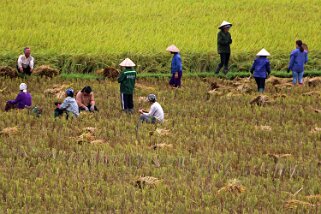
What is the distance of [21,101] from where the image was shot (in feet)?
44.6

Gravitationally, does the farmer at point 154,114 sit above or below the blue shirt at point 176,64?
below

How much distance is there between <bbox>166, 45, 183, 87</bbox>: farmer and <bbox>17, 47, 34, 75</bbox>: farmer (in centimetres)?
271

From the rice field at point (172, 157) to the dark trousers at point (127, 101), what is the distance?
17 cm

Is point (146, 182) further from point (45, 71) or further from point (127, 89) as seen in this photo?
point (45, 71)

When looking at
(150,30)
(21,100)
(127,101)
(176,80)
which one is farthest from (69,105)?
(150,30)

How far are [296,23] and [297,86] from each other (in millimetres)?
6179

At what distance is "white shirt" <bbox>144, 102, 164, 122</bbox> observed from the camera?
12.7 m

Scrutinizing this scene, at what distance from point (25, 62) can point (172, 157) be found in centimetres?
655

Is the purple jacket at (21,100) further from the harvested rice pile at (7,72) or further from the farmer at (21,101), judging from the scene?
the harvested rice pile at (7,72)

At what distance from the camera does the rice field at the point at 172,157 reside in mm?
8789

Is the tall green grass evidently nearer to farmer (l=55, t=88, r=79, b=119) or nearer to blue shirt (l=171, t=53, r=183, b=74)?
blue shirt (l=171, t=53, r=183, b=74)

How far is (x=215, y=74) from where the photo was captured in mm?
17453

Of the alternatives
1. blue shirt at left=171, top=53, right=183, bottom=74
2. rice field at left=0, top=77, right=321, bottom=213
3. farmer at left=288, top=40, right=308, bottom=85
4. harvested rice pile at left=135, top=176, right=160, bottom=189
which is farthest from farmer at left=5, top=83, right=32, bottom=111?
farmer at left=288, top=40, right=308, bottom=85

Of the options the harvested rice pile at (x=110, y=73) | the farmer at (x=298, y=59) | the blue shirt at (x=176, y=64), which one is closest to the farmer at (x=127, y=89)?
the blue shirt at (x=176, y=64)
